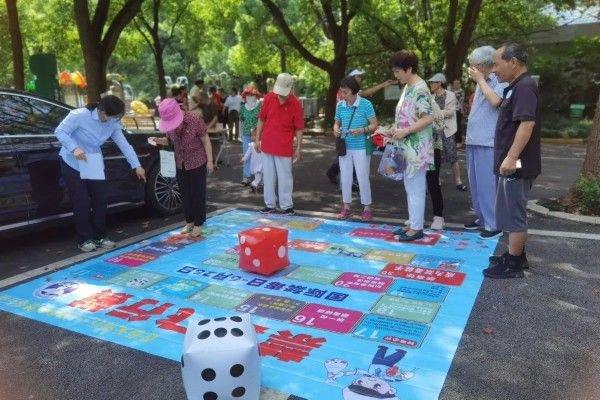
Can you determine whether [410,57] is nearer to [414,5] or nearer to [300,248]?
[300,248]

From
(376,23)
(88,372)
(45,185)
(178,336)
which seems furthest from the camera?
(376,23)

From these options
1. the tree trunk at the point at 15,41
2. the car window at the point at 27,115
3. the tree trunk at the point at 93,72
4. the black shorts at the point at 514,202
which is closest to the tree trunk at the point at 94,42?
the tree trunk at the point at 93,72

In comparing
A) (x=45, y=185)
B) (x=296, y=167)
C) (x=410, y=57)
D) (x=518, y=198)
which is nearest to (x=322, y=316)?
(x=518, y=198)

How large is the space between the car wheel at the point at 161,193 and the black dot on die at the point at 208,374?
4.67 meters

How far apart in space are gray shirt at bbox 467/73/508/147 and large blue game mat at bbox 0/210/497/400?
1119mm

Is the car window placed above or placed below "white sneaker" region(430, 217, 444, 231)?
above

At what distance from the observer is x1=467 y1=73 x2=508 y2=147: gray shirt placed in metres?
5.50

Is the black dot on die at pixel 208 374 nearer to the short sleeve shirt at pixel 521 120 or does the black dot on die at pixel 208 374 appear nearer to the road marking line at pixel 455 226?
the short sleeve shirt at pixel 521 120

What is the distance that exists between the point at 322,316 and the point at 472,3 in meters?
13.5

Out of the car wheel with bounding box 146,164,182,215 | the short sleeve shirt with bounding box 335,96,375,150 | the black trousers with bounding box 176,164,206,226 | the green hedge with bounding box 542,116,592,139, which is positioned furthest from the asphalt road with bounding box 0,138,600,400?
the green hedge with bounding box 542,116,592,139

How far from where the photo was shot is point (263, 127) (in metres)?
7.16

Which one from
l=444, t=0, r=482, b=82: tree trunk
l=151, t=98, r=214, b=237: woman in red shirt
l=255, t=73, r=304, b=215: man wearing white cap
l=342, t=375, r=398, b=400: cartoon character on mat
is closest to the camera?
l=342, t=375, r=398, b=400: cartoon character on mat

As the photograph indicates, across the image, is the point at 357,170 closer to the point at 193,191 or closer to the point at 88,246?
the point at 193,191

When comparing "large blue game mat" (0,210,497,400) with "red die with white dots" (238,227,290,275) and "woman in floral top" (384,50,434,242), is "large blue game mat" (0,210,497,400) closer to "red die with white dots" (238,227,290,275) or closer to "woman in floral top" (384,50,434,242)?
"red die with white dots" (238,227,290,275)
